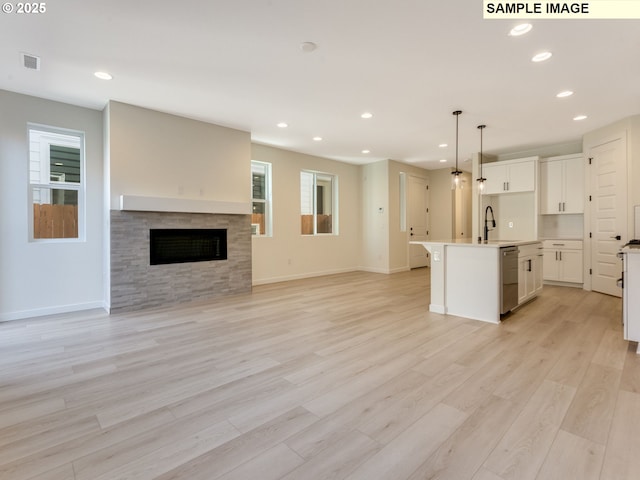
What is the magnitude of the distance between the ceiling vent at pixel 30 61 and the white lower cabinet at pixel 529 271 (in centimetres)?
596

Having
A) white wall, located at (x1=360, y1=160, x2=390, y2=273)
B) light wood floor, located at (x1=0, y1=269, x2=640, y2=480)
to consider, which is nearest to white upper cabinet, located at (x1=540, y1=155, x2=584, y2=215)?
light wood floor, located at (x1=0, y1=269, x2=640, y2=480)

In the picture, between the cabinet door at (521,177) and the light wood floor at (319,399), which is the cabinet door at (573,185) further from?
the light wood floor at (319,399)

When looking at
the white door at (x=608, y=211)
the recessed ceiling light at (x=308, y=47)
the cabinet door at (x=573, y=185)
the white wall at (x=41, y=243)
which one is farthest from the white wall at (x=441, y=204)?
the white wall at (x=41, y=243)

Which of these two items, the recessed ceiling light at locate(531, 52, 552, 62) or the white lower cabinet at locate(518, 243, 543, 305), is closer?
the recessed ceiling light at locate(531, 52, 552, 62)

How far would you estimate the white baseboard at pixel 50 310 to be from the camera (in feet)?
12.8

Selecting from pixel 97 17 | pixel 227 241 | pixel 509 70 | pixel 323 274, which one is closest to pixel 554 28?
pixel 509 70

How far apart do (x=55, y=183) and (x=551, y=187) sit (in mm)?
8346

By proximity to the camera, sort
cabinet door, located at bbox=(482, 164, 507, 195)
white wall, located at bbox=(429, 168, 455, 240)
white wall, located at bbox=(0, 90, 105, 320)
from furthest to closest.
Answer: white wall, located at bbox=(429, 168, 455, 240), cabinet door, located at bbox=(482, 164, 507, 195), white wall, located at bbox=(0, 90, 105, 320)

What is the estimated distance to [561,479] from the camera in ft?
4.61

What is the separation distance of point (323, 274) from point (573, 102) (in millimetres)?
5390

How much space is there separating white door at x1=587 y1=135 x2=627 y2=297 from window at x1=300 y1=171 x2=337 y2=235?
5.04 metres

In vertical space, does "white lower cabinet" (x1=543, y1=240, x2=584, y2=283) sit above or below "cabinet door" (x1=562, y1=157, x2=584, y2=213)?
below

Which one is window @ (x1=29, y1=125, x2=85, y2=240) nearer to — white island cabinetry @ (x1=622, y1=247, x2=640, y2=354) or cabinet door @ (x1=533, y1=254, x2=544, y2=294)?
white island cabinetry @ (x1=622, y1=247, x2=640, y2=354)

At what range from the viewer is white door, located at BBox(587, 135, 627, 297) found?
Answer: 15.9ft
